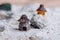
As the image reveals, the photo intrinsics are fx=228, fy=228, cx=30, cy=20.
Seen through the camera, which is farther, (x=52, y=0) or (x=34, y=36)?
(x=52, y=0)

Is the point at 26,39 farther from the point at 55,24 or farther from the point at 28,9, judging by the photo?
the point at 28,9

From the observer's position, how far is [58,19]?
1.46 m

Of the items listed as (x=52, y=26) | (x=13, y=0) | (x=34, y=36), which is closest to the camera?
(x=34, y=36)

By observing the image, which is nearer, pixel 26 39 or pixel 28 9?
pixel 26 39

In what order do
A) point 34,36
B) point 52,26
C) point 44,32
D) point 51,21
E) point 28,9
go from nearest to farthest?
point 34,36 < point 44,32 < point 52,26 < point 51,21 < point 28,9

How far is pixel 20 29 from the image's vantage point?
1.17 metres

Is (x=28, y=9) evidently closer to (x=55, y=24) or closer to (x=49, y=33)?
(x=55, y=24)

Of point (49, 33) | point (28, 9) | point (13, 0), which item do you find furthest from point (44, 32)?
point (13, 0)

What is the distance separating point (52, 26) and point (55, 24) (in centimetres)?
6

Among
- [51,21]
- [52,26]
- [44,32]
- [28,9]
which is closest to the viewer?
[44,32]

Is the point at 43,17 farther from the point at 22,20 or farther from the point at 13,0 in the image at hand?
the point at 13,0

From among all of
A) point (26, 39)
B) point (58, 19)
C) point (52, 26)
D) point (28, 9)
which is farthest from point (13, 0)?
point (26, 39)

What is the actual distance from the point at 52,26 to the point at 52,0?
4.29ft

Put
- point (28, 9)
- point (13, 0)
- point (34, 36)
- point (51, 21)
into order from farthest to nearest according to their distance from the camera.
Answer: point (13, 0) → point (28, 9) → point (51, 21) → point (34, 36)
